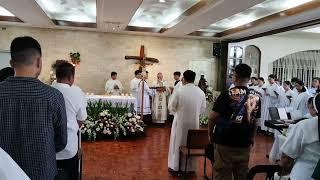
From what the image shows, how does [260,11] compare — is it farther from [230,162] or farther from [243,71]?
[230,162]

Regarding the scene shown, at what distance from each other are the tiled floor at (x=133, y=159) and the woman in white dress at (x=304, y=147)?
320 cm

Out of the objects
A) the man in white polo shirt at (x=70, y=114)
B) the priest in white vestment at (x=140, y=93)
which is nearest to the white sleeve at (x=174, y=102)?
the man in white polo shirt at (x=70, y=114)

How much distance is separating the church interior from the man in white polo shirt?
2 cm

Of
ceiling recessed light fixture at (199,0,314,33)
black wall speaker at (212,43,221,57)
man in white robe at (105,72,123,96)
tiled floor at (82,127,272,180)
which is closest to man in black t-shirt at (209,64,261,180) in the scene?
tiled floor at (82,127,272,180)

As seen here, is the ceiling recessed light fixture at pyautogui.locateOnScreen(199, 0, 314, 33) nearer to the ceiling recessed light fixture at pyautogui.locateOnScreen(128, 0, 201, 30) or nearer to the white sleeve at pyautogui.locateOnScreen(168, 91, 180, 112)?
the ceiling recessed light fixture at pyautogui.locateOnScreen(128, 0, 201, 30)

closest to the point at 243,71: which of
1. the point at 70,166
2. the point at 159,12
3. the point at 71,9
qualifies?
the point at 70,166

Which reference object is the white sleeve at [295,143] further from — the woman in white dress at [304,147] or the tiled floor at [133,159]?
the tiled floor at [133,159]

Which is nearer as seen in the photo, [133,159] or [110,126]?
[133,159]

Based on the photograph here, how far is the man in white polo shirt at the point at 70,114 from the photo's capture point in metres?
2.94

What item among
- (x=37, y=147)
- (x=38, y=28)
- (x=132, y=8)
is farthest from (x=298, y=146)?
(x=38, y=28)

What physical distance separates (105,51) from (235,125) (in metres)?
9.25

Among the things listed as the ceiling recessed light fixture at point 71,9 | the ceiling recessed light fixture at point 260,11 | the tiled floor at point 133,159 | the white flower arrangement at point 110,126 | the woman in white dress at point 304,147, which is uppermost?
the ceiling recessed light fixture at point 71,9

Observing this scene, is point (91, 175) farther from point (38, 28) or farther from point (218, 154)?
point (38, 28)

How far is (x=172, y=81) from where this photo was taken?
500 inches
